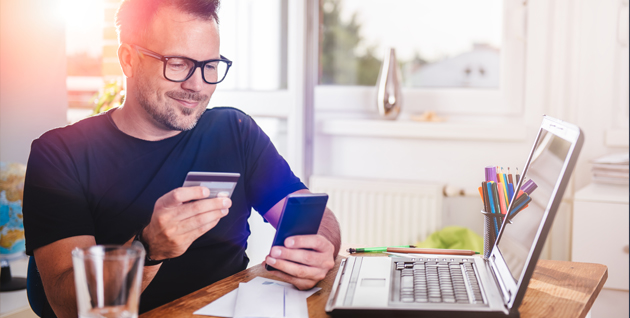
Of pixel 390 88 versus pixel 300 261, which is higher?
pixel 390 88

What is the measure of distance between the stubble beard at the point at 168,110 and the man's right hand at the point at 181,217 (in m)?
0.41

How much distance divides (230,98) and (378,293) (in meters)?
1.78

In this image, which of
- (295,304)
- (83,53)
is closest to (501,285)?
(295,304)

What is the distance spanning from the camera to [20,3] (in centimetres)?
160

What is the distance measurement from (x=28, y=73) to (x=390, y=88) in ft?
4.63

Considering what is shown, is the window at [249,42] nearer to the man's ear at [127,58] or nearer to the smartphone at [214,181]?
the man's ear at [127,58]

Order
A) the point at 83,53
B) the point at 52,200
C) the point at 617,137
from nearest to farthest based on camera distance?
the point at 52,200 → the point at 617,137 → the point at 83,53

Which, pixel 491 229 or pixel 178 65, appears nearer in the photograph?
pixel 491 229

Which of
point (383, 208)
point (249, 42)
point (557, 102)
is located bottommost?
point (383, 208)

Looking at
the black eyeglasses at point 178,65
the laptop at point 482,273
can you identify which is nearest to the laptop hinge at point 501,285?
the laptop at point 482,273

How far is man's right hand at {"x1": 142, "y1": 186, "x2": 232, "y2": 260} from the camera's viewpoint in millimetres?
874

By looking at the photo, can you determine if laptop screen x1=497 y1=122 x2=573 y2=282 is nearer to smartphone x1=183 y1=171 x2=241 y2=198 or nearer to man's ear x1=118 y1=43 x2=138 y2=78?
smartphone x1=183 y1=171 x2=241 y2=198

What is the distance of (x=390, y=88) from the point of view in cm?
238

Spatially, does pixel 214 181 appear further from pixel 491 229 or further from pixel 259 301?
pixel 491 229
